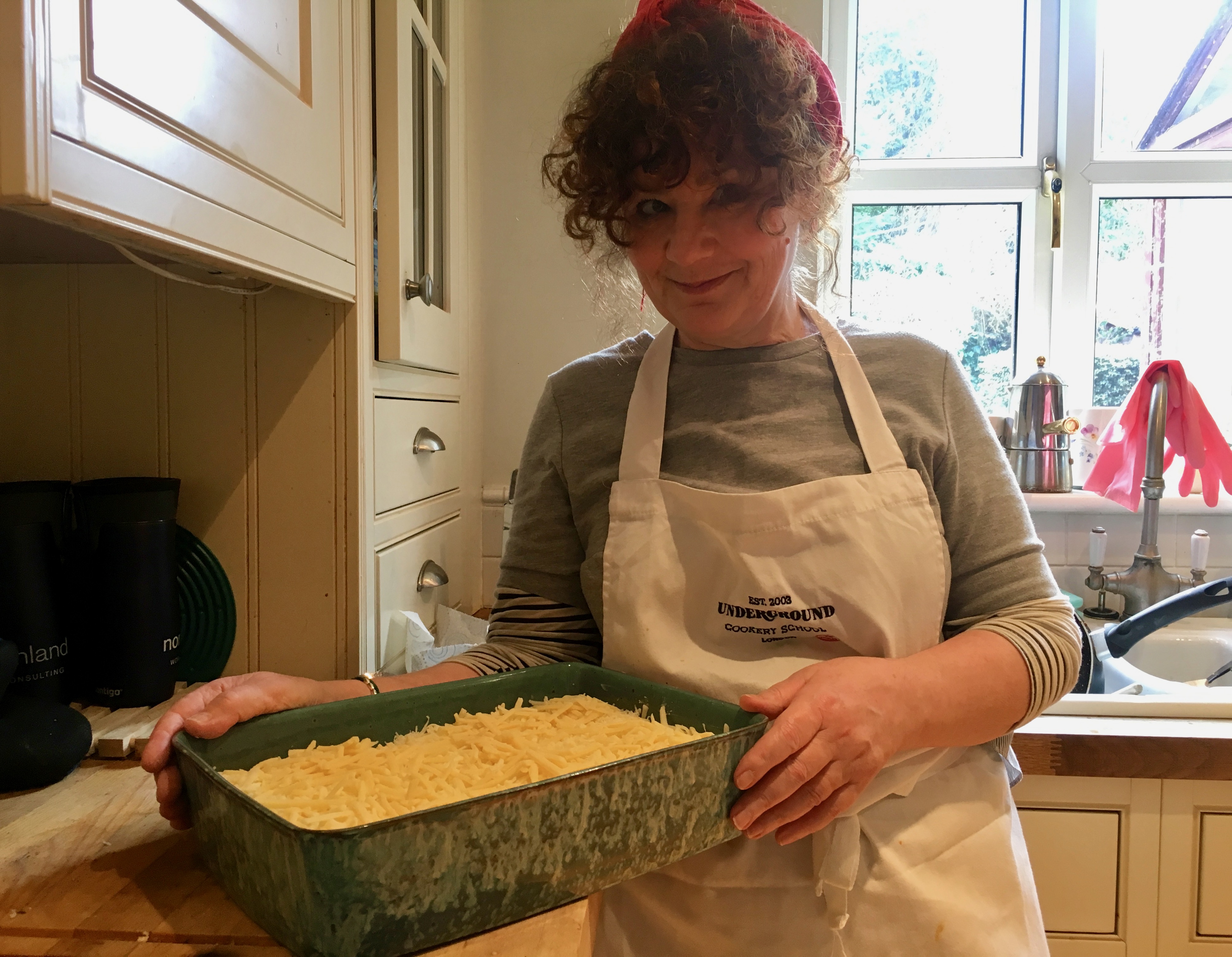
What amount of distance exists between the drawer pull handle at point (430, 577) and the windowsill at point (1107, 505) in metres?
1.15

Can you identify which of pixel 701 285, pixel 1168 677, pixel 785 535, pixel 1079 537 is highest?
pixel 701 285

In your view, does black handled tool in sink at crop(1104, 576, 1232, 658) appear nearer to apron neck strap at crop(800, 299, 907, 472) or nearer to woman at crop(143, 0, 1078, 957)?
woman at crop(143, 0, 1078, 957)

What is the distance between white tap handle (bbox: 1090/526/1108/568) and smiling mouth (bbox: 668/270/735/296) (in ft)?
3.92

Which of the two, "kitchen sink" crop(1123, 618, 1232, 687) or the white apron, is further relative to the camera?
"kitchen sink" crop(1123, 618, 1232, 687)

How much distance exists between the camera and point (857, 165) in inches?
76.7

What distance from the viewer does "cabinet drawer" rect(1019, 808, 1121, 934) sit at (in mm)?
1167

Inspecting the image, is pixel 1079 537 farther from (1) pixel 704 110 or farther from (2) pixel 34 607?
(2) pixel 34 607

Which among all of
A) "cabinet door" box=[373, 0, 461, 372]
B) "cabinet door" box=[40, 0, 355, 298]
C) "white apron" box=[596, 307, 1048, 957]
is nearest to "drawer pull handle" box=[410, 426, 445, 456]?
"cabinet door" box=[373, 0, 461, 372]

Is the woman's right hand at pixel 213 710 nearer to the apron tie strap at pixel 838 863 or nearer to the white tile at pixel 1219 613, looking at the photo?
the apron tie strap at pixel 838 863

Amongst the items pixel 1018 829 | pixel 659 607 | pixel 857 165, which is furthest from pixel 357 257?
pixel 857 165

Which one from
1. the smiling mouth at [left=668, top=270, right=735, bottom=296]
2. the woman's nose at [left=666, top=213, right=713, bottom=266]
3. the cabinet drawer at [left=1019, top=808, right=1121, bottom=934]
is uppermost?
the woman's nose at [left=666, top=213, right=713, bottom=266]

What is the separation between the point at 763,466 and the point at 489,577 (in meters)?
1.10

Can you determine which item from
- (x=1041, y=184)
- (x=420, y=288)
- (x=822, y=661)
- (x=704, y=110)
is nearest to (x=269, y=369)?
(x=420, y=288)

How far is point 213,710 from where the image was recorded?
0.61 meters
